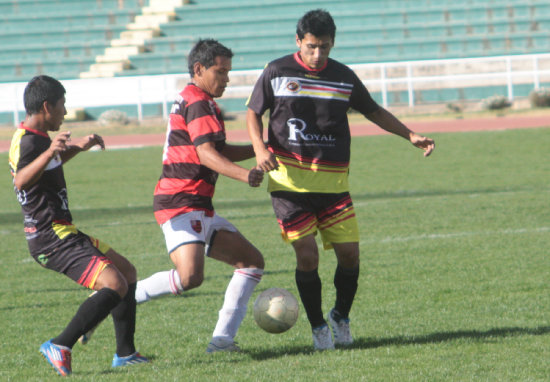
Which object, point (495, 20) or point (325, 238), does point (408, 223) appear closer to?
point (325, 238)

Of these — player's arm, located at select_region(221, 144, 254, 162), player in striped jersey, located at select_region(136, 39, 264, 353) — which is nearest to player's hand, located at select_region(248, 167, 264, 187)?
player in striped jersey, located at select_region(136, 39, 264, 353)

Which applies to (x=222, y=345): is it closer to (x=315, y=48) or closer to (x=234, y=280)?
(x=234, y=280)

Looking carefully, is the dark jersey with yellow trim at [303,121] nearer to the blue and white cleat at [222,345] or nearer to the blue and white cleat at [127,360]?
the blue and white cleat at [222,345]

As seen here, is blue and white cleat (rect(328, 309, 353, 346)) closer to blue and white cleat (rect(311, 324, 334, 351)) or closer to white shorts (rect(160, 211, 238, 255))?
blue and white cleat (rect(311, 324, 334, 351))

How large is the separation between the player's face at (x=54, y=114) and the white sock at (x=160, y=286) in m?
1.06

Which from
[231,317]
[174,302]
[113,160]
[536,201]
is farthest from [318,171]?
[113,160]

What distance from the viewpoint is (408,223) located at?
10859 millimetres

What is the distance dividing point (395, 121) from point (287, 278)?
8.30 ft

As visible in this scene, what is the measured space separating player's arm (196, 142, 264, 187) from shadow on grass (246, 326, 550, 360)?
3.74 ft

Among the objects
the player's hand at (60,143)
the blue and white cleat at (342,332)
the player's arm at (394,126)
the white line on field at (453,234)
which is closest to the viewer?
the player's hand at (60,143)

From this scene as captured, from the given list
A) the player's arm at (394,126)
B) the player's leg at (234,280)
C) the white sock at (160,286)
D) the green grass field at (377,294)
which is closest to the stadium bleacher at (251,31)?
the green grass field at (377,294)

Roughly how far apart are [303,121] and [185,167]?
29.0 inches

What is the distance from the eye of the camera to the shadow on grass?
5.34 meters

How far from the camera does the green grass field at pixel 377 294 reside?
491 cm
